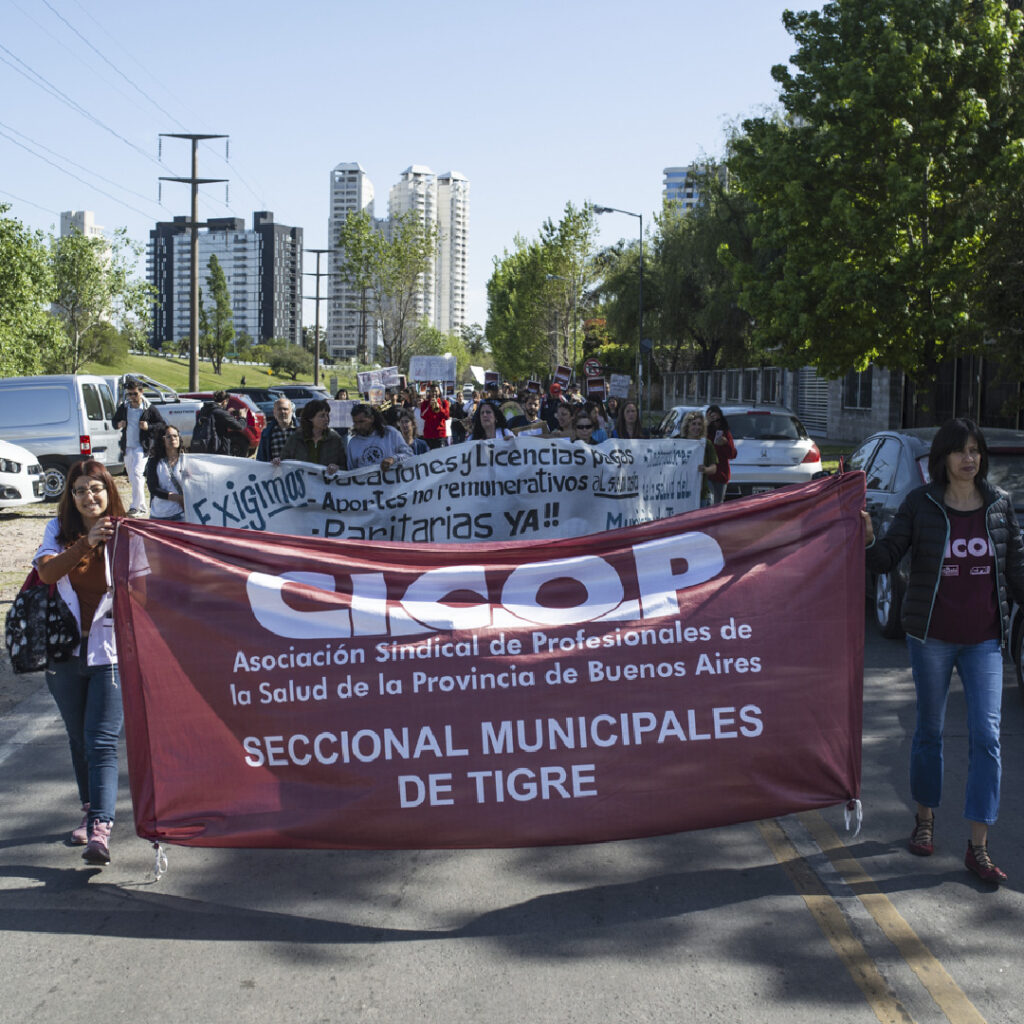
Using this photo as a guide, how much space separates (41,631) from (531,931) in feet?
7.95

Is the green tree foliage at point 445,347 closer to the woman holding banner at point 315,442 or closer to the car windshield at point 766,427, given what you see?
the car windshield at point 766,427

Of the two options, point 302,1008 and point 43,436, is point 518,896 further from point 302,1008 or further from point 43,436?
point 43,436

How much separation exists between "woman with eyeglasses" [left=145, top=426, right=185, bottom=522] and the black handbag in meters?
4.01

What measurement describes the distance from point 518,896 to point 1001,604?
237cm

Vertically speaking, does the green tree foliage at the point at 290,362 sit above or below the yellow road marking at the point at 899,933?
above

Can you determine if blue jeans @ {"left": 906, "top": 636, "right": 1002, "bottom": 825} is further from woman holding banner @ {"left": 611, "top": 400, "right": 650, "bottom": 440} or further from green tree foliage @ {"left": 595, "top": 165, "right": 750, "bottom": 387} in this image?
green tree foliage @ {"left": 595, "top": 165, "right": 750, "bottom": 387}

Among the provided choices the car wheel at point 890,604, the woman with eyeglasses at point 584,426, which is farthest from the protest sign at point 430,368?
the car wheel at point 890,604

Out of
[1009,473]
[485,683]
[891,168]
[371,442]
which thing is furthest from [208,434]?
[891,168]

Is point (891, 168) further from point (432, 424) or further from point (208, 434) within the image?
point (208, 434)

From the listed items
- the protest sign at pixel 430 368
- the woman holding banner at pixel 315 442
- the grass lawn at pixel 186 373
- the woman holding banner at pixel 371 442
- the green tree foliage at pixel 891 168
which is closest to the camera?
the woman holding banner at pixel 315 442

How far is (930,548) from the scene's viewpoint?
201 inches

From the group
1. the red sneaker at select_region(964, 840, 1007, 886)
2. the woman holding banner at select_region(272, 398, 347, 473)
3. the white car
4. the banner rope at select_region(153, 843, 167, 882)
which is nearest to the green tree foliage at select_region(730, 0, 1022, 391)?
the woman holding banner at select_region(272, 398, 347, 473)

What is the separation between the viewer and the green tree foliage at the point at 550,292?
71188mm

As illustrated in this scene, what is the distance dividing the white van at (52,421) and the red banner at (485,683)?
674 inches
